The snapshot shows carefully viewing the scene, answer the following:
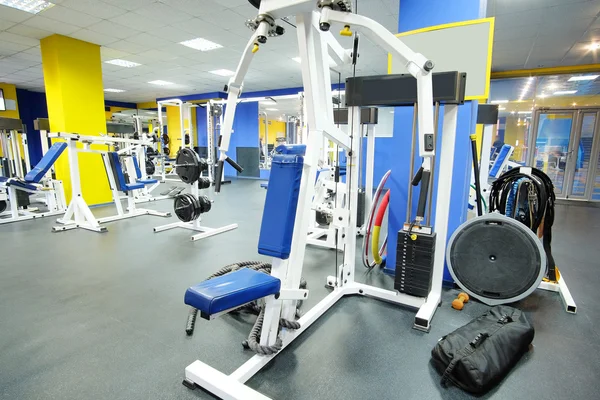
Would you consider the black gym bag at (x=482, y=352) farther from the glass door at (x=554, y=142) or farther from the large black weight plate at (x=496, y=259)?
the glass door at (x=554, y=142)

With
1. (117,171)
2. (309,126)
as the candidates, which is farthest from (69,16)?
(309,126)

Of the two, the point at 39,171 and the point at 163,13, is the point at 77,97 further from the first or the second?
the point at 163,13

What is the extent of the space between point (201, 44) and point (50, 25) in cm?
230

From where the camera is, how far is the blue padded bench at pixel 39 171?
4441 millimetres

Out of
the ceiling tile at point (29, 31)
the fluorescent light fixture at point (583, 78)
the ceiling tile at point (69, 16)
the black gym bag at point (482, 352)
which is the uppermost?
the ceiling tile at point (69, 16)

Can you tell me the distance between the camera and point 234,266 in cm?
247

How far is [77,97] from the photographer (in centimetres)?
554

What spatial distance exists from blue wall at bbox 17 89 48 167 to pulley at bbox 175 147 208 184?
9.77m

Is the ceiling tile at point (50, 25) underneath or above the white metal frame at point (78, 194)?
above

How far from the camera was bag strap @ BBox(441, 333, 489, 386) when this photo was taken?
58.2 inches

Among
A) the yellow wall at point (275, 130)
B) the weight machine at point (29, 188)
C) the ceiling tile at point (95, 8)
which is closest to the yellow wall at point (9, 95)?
the weight machine at point (29, 188)

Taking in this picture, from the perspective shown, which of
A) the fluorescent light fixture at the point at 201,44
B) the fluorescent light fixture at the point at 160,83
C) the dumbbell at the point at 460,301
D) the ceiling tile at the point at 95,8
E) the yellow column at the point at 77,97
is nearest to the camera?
the dumbbell at the point at 460,301

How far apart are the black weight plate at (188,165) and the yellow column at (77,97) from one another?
9.69 ft

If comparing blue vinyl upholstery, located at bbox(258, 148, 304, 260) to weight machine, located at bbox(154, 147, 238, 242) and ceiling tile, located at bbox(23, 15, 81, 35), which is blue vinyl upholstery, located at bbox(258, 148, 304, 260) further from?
ceiling tile, located at bbox(23, 15, 81, 35)
